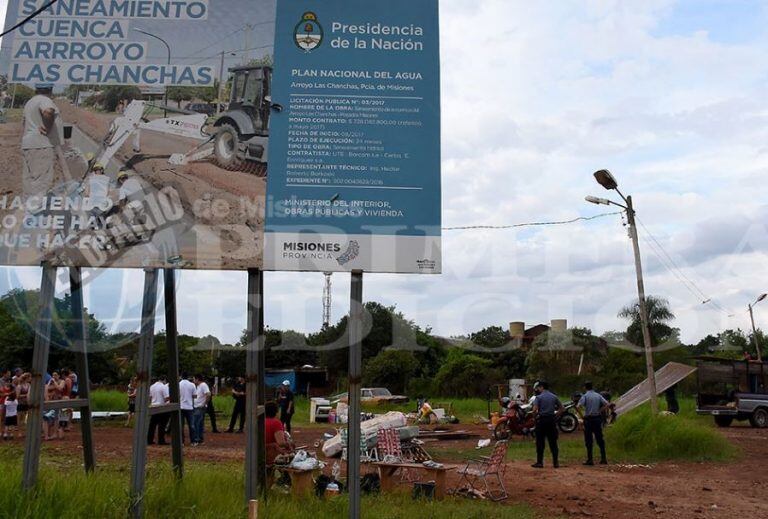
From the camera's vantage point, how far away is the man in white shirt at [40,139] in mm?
6773

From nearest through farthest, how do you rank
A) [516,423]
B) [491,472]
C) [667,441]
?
[491,472] → [667,441] → [516,423]

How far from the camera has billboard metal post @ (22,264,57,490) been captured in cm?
655

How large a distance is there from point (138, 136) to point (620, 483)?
30.4 feet

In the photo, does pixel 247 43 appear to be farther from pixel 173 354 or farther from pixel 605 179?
pixel 605 179

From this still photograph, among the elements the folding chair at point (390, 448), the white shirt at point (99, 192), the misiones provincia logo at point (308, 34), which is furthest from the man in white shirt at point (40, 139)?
the folding chair at point (390, 448)

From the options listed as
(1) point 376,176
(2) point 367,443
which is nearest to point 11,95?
(1) point 376,176

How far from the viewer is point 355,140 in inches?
264

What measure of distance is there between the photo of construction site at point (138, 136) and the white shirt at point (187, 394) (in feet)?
30.7

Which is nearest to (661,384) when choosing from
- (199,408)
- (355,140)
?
(199,408)

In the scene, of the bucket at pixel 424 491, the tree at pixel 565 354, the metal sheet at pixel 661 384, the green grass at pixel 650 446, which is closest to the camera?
the bucket at pixel 424 491

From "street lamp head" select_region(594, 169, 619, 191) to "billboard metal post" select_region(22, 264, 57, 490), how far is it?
564 inches

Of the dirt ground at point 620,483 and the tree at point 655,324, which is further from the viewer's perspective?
the tree at point 655,324

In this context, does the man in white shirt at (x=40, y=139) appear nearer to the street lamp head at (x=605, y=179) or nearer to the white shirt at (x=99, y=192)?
the white shirt at (x=99, y=192)

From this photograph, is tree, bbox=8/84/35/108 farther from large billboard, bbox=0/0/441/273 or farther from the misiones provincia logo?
the misiones provincia logo
